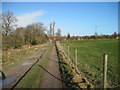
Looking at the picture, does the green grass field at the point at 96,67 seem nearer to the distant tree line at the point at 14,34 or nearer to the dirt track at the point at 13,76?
the dirt track at the point at 13,76

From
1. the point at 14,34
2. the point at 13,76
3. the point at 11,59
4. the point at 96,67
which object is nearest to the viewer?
the point at 13,76

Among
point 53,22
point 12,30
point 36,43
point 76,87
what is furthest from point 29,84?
point 53,22

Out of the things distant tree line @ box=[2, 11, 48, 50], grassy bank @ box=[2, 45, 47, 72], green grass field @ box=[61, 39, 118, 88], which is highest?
distant tree line @ box=[2, 11, 48, 50]

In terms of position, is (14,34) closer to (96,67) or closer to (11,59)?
(11,59)

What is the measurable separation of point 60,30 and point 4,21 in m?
72.9

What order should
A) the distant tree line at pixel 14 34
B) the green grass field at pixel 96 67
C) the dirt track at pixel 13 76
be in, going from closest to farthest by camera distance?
the green grass field at pixel 96 67, the dirt track at pixel 13 76, the distant tree line at pixel 14 34

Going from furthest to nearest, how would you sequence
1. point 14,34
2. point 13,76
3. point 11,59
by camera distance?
1. point 14,34
2. point 11,59
3. point 13,76

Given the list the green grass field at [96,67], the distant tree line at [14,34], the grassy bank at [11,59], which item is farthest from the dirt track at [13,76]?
the distant tree line at [14,34]

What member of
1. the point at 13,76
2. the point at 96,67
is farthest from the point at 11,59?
the point at 96,67

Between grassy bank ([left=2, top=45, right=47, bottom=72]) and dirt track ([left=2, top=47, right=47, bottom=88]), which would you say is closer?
dirt track ([left=2, top=47, right=47, bottom=88])

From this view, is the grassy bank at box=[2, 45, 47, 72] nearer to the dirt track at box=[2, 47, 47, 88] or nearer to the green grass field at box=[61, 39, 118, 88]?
the dirt track at box=[2, 47, 47, 88]

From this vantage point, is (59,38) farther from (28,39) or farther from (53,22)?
(28,39)

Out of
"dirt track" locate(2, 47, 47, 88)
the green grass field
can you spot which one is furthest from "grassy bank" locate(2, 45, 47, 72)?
the green grass field

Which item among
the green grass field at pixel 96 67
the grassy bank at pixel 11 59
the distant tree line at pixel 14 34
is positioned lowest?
the grassy bank at pixel 11 59
